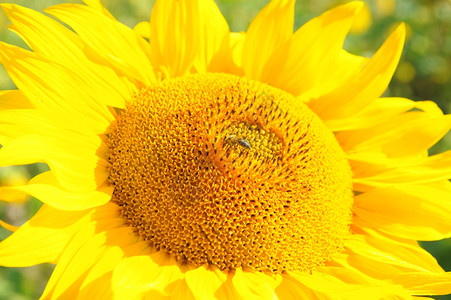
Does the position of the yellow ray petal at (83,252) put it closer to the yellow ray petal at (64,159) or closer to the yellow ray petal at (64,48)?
the yellow ray petal at (64,159)

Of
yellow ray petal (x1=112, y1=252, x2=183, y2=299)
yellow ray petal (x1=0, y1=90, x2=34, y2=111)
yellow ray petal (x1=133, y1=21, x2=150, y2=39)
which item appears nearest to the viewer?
yellow ray petal (x1=112, y1=252, x2=183, y2=299)

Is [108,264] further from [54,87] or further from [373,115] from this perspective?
[373,115]

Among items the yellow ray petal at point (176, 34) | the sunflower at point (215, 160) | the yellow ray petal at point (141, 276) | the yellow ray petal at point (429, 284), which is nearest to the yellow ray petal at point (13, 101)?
the sunflower at point (215, 160)

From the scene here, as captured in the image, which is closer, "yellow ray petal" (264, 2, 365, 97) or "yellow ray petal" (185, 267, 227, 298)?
"yellow ray petal" (185, 267, 227, 298)

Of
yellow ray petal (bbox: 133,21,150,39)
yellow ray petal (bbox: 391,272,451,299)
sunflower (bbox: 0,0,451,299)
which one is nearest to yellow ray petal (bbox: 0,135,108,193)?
sunflower (bbox: 0,0,451,299)

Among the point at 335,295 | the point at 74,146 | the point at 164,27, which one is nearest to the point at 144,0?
the point at 164,27

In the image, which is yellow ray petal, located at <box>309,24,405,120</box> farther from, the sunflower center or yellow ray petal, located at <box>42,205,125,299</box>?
yellow ray petal, located at <box>42,205,125,299</box>

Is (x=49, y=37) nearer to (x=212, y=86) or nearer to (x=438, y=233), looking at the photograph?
(x=212, y=86)
